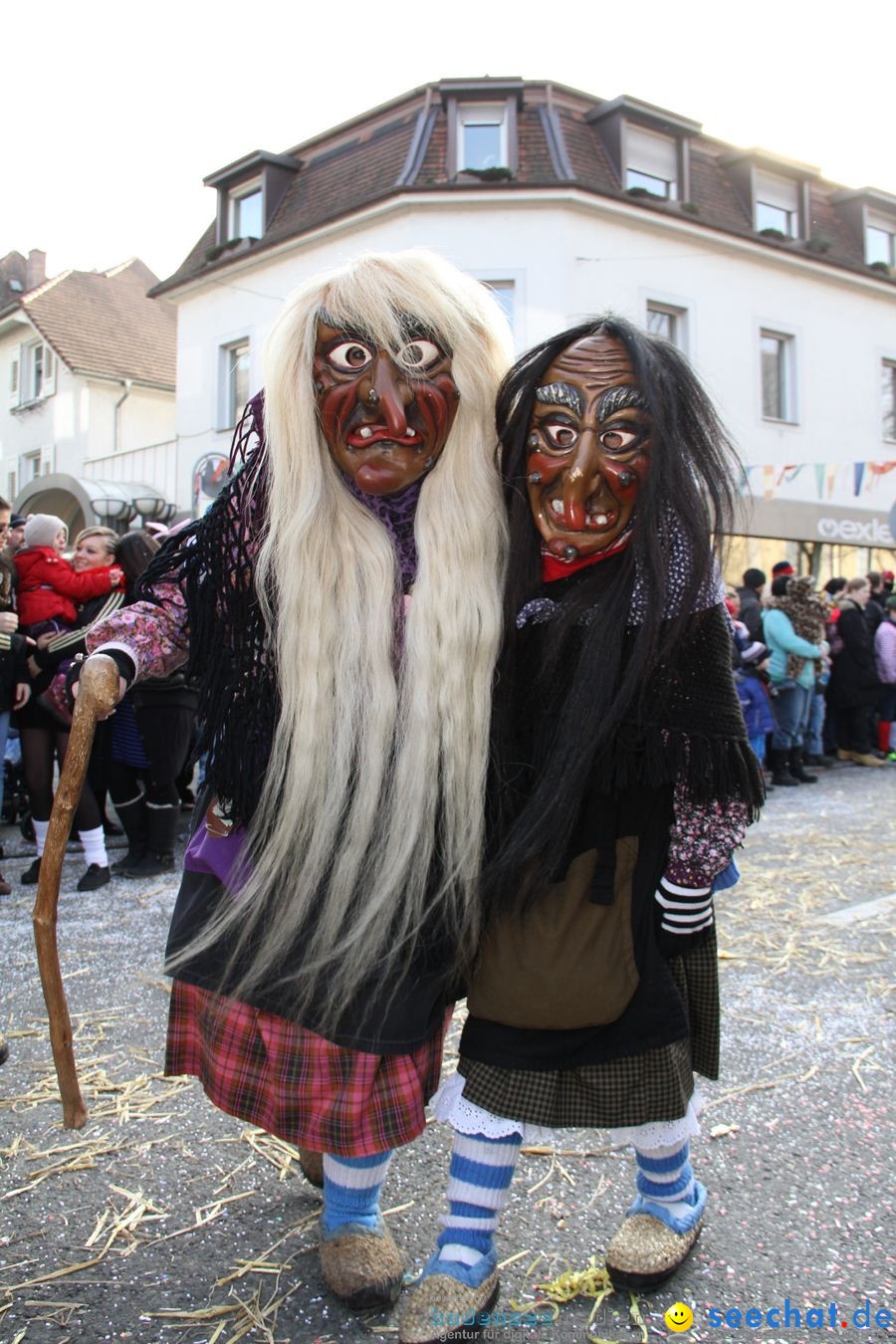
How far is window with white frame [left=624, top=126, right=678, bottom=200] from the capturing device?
1501cm

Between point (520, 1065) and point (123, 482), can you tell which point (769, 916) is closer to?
point (520, 1065)

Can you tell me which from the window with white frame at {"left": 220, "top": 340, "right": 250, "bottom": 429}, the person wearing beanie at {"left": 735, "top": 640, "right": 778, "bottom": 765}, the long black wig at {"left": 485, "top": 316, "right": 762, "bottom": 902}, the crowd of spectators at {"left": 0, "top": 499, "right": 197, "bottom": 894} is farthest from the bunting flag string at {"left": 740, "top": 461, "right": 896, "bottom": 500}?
the long black wig at {"left": 485, "top": 316, "right": 762, "bottom": 902}

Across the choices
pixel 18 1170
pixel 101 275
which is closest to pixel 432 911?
pixel 18 1170

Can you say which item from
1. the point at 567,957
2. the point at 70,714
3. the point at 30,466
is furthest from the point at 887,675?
the point at 30,466

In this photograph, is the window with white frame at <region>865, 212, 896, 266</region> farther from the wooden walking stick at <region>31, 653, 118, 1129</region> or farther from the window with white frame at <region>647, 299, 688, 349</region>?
the wooden walking stick at <region>31, 653, 118, 1129</region>

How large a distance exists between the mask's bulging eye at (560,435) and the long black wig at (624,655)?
3.2 inches

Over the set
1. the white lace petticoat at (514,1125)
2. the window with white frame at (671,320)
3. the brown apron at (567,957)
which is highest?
the window with white frame at (671,320)

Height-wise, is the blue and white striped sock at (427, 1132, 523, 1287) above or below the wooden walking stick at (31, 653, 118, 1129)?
below

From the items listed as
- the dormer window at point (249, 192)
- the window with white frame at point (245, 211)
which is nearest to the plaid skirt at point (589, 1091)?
the dormer window at point (249, 192)

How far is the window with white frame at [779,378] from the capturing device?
16094 mm

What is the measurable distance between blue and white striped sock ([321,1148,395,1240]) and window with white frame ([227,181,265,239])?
655 inches

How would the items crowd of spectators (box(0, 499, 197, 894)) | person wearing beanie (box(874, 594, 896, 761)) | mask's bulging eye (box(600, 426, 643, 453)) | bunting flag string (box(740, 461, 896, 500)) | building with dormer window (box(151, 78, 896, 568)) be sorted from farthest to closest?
1. building with dormer window (box(151, 78, 896, 568))
2. bunting flag string (box(740, 461, 896, 500))
3. person wearing beanie (box(874, 594, 896, 761))
4. crowd of spectators (box(0, 499, 197, 894))
5. mask's bulging eye (box(600, 426, 643, 453))

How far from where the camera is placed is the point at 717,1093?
107 inches

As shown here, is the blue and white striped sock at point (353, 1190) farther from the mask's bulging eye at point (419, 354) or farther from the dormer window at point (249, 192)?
the dormer window at point (249, 192)
